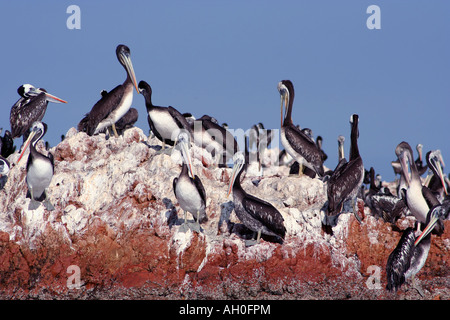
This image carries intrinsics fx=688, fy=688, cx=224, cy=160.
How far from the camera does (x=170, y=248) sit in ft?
46.1

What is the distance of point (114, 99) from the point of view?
58.9ft

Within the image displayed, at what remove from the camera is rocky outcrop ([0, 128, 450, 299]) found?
45.7 feet

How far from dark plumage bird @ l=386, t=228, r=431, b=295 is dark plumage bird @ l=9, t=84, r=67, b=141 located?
33.2ft

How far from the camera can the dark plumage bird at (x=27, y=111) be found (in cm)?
1831

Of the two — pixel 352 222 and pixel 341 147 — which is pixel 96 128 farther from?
pixel 341 147

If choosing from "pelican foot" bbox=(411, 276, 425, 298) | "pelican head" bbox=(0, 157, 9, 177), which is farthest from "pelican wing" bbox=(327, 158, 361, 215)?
"pelican head" bbox=(0, 157, 9, 177)

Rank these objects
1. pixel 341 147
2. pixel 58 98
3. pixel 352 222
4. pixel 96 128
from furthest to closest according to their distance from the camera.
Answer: pixel 341 147 → pixel 58 98 → pixel 96 128 → pixel 352 222

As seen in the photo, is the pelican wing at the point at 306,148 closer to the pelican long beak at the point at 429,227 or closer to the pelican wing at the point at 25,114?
the pelican long beak at the point at 429,227

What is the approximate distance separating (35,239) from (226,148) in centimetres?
589

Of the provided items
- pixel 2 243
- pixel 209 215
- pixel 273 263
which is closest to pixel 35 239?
pixel 2 243

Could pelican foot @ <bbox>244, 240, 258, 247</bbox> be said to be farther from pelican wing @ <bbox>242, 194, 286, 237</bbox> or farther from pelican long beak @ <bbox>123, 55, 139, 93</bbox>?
pelican long beak @ <bbox>123, 55, 139, 93</bbox>

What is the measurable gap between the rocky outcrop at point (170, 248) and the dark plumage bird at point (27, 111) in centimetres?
302

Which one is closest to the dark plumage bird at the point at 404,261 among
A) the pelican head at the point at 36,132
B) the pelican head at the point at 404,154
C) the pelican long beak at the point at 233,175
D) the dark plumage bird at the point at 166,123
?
the pelican long beak at the point at 233,175
